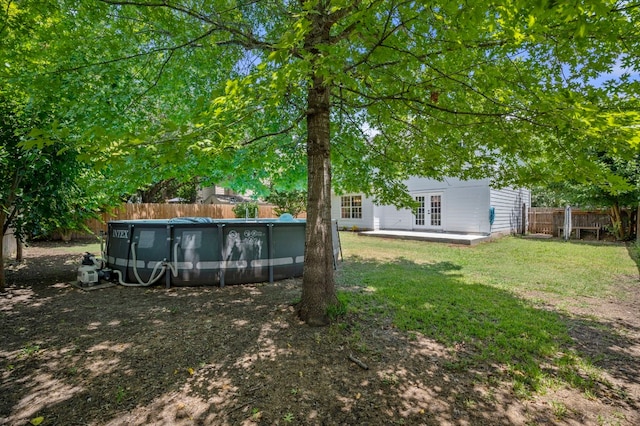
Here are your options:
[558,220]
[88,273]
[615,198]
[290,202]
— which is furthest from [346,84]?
[290,202]

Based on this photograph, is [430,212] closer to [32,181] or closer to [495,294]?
[495,294]

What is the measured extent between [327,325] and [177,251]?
135 inches

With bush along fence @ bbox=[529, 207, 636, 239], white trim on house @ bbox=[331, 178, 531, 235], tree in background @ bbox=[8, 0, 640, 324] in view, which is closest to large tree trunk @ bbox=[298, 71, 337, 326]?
tree in background @ bbox=[8, 0, 640, 324]

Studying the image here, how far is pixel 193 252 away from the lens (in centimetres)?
582

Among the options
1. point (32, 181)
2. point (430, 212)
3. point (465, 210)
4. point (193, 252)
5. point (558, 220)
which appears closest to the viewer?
point (32, 181)

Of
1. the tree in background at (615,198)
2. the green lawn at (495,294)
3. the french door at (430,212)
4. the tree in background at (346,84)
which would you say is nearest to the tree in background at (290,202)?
the french door at (430,212)

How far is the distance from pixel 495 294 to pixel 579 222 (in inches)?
492

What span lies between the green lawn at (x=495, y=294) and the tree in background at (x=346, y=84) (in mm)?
1617

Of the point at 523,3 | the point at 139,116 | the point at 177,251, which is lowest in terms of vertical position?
the point at 177,251

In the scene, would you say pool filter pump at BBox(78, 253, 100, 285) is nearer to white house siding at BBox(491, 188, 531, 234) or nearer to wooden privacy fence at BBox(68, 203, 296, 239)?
wooden privacy fence at BBox(68, 203, 296, 239)

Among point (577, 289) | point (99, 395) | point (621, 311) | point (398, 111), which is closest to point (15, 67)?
point (99, 395)

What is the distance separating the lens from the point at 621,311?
15.4ft

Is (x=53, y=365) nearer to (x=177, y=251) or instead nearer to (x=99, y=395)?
(x=99, y=395)

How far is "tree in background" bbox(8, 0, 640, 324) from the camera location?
251 cm
